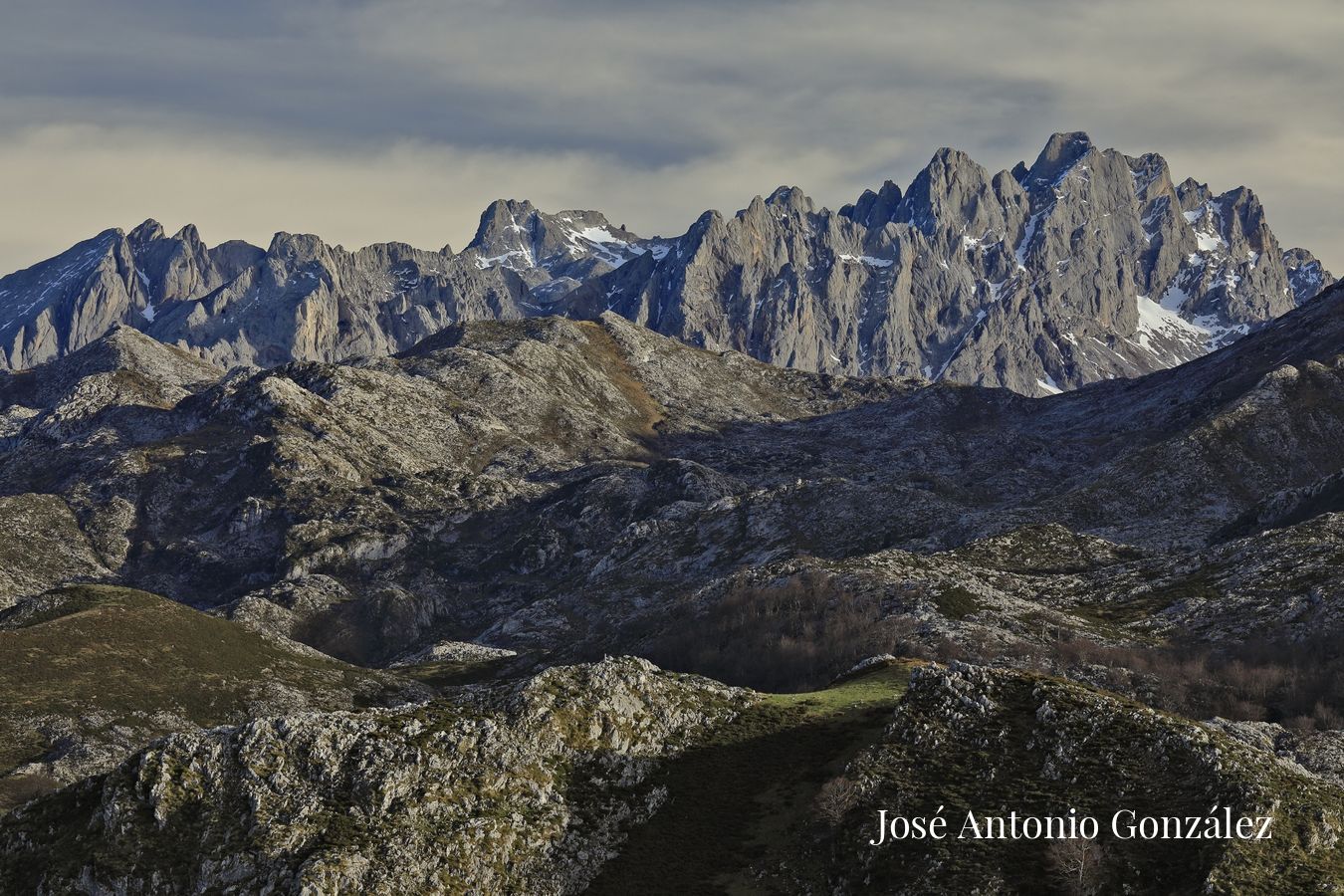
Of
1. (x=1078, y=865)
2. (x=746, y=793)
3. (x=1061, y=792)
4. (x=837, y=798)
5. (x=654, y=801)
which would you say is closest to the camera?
(x=1078, y=865)

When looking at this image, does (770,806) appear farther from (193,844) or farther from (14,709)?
(14,709)

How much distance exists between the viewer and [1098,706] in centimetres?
8625

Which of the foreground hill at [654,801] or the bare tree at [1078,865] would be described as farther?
the foreground hill at [654,801]

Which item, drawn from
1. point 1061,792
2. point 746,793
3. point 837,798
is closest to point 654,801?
point 746,793

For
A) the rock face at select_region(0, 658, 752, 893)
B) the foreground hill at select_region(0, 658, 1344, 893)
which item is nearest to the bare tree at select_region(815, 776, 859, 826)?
the foreground hill at select_region(0, 658, 1344, 893)

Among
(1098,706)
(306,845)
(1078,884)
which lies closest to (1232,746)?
(1098,706)

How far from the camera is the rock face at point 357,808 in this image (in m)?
78.0

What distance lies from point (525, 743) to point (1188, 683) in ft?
386

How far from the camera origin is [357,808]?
8188 centimetres

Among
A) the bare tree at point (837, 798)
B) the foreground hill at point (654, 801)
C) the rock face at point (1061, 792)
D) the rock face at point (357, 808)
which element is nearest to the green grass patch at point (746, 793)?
the foreground hill at point (654, 801)

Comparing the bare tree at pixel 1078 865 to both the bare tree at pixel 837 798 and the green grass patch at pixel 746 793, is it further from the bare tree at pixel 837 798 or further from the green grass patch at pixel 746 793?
the green grass patch at pixel 746 793

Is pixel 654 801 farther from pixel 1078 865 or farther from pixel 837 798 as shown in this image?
pixel 1078 865

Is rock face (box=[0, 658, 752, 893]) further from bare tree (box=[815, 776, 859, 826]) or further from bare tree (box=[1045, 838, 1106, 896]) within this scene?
bare tree (box=[1045, 838, 1106, 896])

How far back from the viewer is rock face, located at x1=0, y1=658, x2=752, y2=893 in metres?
78.0
